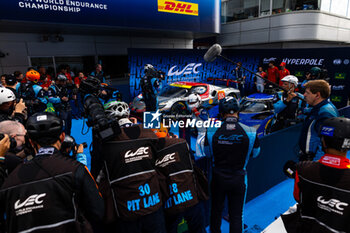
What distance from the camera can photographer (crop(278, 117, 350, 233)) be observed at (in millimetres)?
1557

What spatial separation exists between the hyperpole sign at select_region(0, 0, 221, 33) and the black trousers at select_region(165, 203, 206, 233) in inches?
360

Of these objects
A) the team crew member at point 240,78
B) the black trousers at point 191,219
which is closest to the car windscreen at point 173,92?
the team crew member at point 240,78

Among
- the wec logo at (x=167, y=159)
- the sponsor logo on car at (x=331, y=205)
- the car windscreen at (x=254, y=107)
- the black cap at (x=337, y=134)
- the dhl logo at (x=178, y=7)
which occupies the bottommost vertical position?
the car windscreen at (x=254, y=107)

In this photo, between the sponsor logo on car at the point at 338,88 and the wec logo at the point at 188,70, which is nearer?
the sponsor logo on car at the point at 338,88

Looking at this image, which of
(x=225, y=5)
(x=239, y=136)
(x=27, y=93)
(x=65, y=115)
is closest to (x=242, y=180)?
(x=239, y=136)

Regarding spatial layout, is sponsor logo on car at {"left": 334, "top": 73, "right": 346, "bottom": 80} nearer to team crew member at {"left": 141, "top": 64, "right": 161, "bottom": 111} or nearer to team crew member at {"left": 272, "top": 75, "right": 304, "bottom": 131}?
team crew member at {"left": 272, "top": 75, "right": 304, "bottom": 131}

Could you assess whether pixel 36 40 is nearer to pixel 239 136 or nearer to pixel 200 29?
pixel 200 29

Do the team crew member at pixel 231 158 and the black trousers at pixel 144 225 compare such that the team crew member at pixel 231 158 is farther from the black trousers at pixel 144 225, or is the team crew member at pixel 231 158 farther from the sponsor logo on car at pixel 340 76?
the sponsor logo on car at pixel 340 76

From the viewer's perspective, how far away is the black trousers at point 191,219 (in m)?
2.28

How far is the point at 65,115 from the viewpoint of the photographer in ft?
18.6

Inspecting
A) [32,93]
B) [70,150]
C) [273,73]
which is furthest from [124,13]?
[70,150]

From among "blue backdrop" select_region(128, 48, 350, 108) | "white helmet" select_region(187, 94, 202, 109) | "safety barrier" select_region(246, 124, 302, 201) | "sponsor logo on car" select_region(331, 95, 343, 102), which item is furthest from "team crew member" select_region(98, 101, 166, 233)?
"sponsor logo on car" select_region(331, 95, 343, 102)

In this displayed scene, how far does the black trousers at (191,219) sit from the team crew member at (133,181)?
32cm

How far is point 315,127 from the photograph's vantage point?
3057 millimetres
